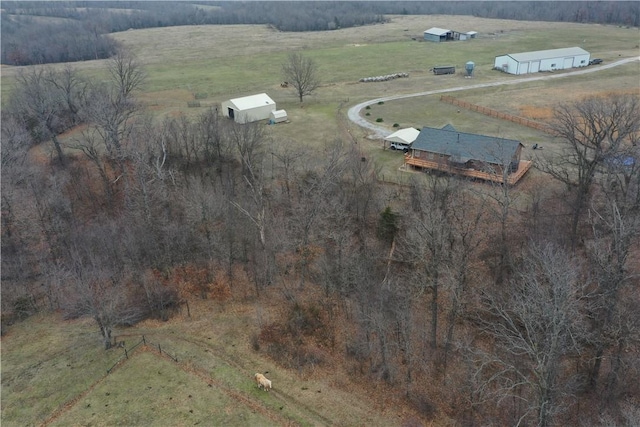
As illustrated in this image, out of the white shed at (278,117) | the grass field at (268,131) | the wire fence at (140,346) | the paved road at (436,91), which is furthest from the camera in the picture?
the white shed at (278,117)

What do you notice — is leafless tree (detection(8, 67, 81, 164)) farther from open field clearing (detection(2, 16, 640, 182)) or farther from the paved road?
the paved road

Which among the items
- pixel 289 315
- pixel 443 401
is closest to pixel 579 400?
pixel 443 401

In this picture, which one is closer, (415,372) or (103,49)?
(415,372)

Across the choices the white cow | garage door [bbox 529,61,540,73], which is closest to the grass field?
the white cow

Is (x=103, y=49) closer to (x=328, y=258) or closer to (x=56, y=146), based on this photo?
(x=56, y=146)

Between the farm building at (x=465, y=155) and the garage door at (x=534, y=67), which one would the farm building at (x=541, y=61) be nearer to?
the garage door at (x=534, y=67)

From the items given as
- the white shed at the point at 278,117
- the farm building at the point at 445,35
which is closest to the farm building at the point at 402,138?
the white shed at the point at 278,117
